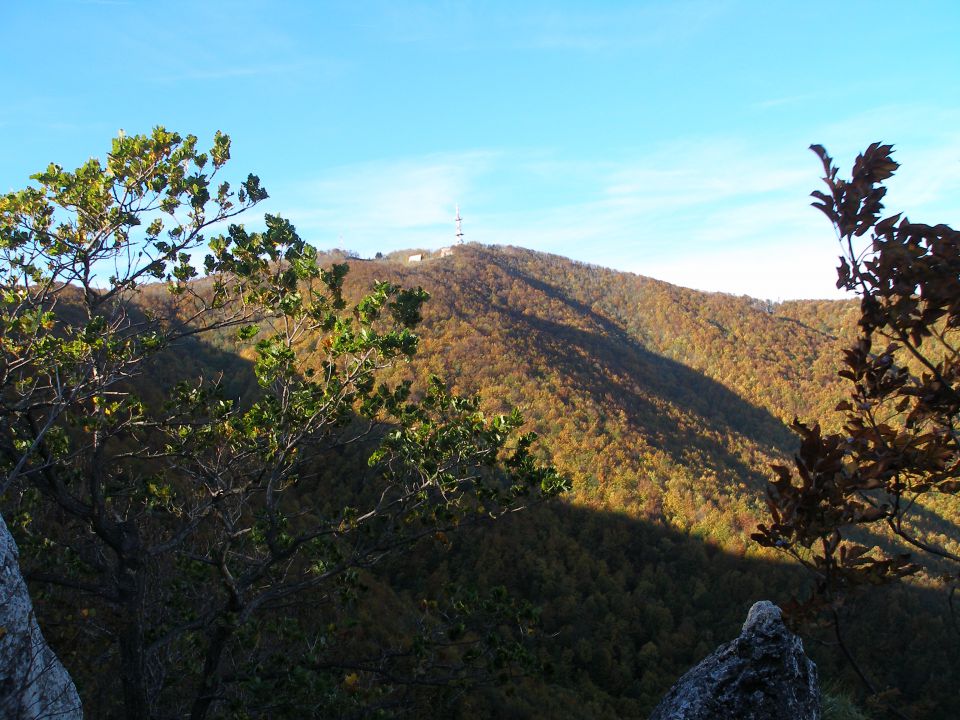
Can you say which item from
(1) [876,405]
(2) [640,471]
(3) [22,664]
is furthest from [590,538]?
(1) [876,405]

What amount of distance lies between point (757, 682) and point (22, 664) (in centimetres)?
534

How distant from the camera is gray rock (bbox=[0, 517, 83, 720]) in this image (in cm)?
355

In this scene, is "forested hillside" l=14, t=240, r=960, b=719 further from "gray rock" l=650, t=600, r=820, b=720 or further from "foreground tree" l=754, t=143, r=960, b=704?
"gray rock" l=650, t=600, r=820, b=720

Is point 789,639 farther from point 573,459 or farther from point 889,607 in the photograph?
point 573,459

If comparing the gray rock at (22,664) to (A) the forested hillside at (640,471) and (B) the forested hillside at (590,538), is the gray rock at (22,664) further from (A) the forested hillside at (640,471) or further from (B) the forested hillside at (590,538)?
(A) the forested hillside at (640,471)

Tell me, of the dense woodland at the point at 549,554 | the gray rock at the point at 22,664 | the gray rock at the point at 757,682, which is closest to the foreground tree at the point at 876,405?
the dense woodland at the point at 549,554

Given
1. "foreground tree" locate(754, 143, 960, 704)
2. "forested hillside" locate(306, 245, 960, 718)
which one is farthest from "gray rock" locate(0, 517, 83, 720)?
"foreground tree" locate(754, 143, 960, 704)

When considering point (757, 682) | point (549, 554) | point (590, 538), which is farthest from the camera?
point (590, 538)

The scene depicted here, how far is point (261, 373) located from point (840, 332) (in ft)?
249

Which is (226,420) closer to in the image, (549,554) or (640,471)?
(549,554)

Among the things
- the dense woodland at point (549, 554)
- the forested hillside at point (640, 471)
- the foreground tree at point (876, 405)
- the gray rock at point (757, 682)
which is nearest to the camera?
the foreground tree at point (876, 405)

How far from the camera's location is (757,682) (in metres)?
4.27

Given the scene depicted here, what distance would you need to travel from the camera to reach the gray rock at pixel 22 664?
11.7ft

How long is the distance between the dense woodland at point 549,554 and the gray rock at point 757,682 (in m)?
0.76
